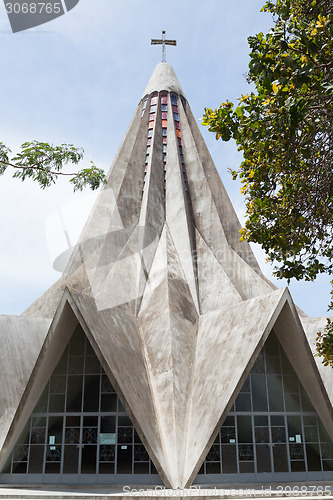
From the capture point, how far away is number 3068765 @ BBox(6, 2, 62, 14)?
8.53 metres

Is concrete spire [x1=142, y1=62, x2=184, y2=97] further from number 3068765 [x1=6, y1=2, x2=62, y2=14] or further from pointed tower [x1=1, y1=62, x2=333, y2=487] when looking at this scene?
number 3068765 [x1=6, y1=2, x2=62, y2=14]

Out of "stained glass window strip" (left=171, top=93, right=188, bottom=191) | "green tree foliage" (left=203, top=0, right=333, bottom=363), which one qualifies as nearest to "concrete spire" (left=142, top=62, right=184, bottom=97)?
"stained glass window strip" (left=171, top=93, right=188, bottom=191)

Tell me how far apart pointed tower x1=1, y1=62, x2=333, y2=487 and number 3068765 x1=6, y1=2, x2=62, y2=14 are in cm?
1119

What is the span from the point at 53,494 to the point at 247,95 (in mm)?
12928

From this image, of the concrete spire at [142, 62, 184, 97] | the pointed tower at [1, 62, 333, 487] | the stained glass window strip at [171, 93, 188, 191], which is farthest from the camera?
the concrete spire at [142, 62, 184, 97]

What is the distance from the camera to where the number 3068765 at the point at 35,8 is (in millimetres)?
8531

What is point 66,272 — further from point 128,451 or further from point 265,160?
point 265,160

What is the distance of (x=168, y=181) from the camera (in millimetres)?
31688

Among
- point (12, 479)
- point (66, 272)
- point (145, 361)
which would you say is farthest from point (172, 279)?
point (12, 479)

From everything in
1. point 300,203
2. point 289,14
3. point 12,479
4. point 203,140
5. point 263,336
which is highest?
point 203,140

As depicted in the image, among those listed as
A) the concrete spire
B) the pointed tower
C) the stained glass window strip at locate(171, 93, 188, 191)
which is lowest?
the pointed tower

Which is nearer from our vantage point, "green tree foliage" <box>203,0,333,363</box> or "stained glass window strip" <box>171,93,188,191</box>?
"green tree foliage" <box>203,0,333,363</box>

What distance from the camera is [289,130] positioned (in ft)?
26.5

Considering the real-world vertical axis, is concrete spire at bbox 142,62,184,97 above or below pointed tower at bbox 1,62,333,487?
above
